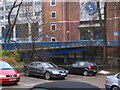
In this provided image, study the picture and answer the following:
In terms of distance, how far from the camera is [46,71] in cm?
1789

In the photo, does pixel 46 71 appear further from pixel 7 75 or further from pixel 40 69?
pixel 7 75

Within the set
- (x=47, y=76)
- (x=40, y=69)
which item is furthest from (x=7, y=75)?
(x=40, y=69)

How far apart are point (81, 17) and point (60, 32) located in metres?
6.62

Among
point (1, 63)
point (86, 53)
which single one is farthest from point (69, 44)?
point (1, 63)

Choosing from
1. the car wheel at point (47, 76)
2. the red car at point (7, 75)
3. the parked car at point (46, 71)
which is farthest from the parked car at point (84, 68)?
the red car at point (7, 75)

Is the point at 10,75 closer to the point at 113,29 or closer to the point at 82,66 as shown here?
the point at 82,66

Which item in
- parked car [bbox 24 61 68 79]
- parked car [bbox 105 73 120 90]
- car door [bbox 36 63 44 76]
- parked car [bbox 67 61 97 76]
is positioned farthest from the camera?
parked car [bbox 67 61 97 76]

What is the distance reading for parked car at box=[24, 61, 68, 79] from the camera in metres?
17.5

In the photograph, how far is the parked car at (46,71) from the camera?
17484 millimetres

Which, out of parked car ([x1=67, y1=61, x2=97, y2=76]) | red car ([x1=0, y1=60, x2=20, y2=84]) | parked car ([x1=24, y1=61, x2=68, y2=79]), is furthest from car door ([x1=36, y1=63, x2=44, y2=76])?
parked car ([x1=67, y1=61, x2=97, y2=76])

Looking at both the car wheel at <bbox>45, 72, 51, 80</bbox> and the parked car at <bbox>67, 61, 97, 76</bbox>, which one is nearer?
the car wheel at <bbox>45, 72, 51, 80</bbox>

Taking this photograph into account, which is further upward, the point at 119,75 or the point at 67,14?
the point at 67,14

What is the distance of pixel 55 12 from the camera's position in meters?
61.2

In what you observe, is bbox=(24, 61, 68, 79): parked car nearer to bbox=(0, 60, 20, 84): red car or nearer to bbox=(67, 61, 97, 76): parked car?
bbox=(0, 60, 20, 84): red car
